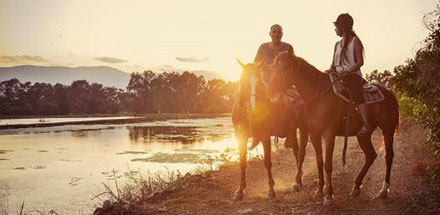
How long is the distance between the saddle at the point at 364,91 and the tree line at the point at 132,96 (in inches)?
4919

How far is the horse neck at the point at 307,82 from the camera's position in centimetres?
782

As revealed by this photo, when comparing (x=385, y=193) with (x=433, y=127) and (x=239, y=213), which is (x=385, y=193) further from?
(x=239, y=213)

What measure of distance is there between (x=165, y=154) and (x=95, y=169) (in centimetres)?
662

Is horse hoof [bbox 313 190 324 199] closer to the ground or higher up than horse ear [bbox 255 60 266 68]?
closer to the ground

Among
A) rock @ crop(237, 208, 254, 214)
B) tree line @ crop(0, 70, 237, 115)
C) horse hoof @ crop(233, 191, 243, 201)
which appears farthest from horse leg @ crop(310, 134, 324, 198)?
tree line @ crop(0, 70, 237, 115)

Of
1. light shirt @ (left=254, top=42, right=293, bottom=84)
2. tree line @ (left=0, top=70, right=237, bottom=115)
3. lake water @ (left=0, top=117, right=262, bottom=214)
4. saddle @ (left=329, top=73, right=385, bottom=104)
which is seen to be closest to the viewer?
saddle @ (left=329, top=73, right=385, bottom=104)

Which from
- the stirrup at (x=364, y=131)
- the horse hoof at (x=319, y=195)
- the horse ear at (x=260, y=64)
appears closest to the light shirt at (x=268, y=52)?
the horse ear at (x=260, y=64)

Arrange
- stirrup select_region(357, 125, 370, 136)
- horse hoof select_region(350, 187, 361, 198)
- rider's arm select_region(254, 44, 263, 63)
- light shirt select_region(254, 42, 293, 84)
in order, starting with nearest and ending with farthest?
stirrup select_region(357, 125, 370, 136) < horse hoof select_region(350, 187, 361, 198) < light shirt select_region(254, 42, 293, 84) < rider's arm select_region(254, 44, 263, 63)

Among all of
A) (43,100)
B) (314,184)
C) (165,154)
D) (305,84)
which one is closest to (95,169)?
(165,154)

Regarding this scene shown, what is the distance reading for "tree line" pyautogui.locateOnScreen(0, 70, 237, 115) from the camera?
417ft

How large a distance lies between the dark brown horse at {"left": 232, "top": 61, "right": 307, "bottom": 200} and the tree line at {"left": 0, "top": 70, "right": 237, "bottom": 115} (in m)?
124

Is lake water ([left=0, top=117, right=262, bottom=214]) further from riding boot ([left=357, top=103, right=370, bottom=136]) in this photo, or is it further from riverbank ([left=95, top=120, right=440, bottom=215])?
riding boot ([left=357, top=103, right=370, bottom=136])

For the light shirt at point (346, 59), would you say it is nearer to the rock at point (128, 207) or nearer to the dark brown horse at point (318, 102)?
the dark brown horse at point (318, 102)

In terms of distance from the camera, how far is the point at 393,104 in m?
8.91
